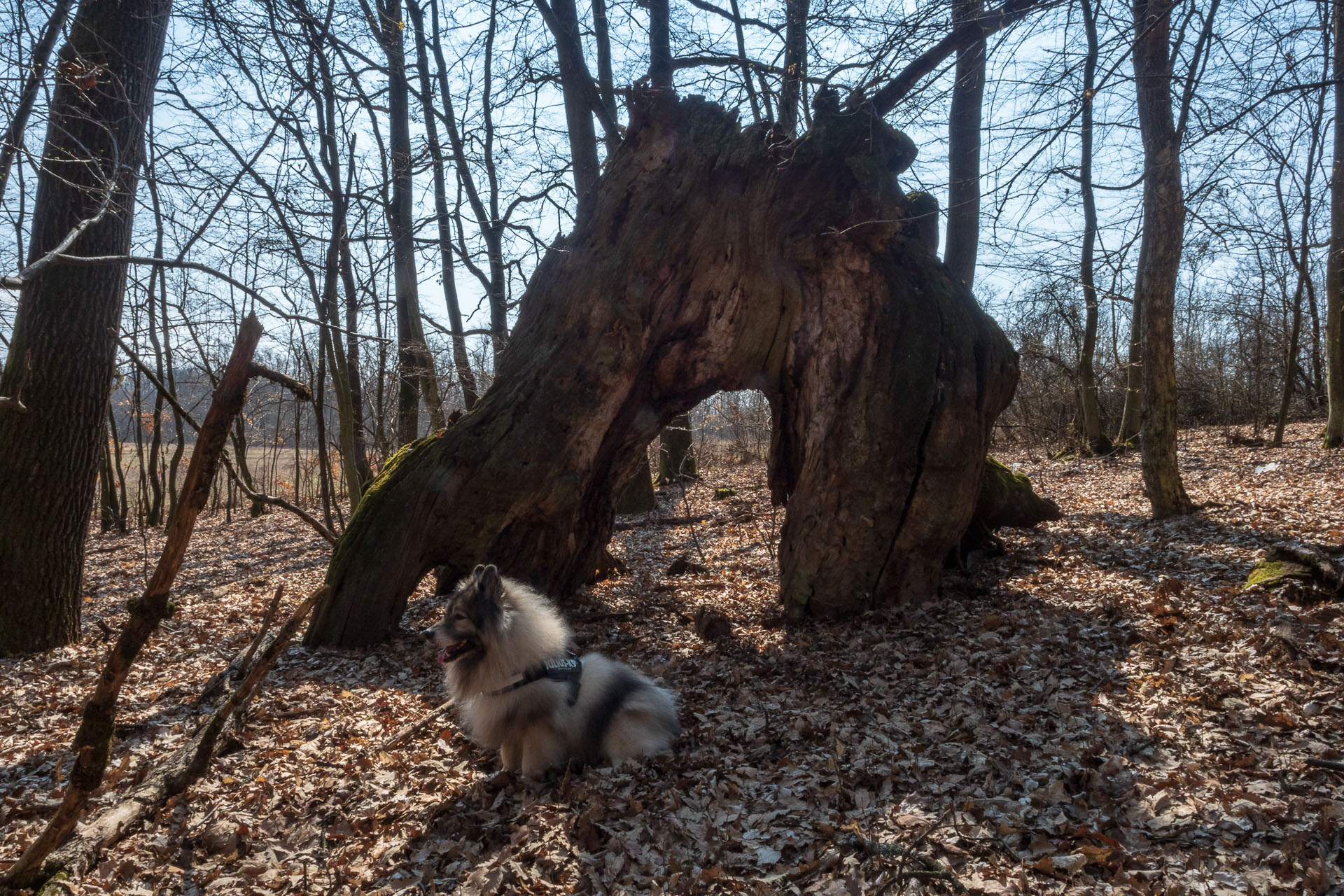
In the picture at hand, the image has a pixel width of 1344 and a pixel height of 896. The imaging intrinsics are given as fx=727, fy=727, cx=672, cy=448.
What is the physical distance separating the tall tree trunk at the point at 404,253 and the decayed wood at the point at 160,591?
8672mm

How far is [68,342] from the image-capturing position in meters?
5.71

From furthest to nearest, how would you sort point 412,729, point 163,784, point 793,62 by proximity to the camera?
point 793,62 < point 412,729 < point 163,784

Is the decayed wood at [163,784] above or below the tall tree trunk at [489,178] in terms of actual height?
below

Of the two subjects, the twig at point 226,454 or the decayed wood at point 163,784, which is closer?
the decayed wood at point 163,784

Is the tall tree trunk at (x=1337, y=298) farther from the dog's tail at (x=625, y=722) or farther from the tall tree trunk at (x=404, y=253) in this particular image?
the tall tree trunk at (x=404, y=253)

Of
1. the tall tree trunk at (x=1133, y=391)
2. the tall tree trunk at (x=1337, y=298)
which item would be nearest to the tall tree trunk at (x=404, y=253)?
the tall tree trunk at (x=1133, y=391)

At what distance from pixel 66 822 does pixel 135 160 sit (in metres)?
5.50

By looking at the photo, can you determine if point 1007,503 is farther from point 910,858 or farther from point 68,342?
point 68,342

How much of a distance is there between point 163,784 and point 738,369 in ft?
17.0

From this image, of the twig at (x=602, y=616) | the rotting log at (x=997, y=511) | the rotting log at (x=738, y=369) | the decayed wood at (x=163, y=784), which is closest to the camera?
the decayed wood at (x=163, y=784)

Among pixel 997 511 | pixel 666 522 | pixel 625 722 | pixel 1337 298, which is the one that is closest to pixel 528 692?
pixel 625 722

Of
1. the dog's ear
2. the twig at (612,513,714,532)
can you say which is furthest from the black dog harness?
the twig at (612,513,714,532)

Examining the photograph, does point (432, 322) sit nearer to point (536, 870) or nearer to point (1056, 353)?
point (536, 870)

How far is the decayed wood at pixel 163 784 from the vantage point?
3.10 metres
